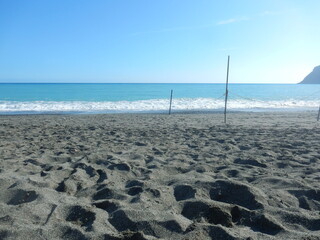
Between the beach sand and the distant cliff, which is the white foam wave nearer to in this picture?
the beach sand

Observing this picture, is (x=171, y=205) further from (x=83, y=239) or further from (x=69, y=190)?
(x=69, y=190)

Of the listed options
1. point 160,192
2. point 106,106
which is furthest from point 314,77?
point 160,192

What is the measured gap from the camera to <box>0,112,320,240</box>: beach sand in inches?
92.4

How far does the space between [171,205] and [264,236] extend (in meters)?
0.97

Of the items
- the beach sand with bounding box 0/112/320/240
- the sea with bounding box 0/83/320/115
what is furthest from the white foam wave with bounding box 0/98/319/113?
the beach sand with bounding box 0/112/320/240

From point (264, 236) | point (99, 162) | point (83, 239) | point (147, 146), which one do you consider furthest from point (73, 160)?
point (264, 236)

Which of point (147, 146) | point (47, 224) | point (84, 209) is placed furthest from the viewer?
point (147, 146)

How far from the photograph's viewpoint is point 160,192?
317 centimetres

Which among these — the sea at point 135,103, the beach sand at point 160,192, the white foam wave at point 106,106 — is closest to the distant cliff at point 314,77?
the sea at point 135,103

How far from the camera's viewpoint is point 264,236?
87.8 inches

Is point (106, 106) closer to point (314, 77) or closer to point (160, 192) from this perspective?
point (160, 192)

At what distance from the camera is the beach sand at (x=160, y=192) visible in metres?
2.35

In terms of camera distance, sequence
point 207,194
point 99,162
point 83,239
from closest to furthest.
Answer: point 83,239 → point 207,194 → point 99,162

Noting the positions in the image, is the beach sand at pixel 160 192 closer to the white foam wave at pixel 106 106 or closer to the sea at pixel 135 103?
the sea at pixel 135 103
